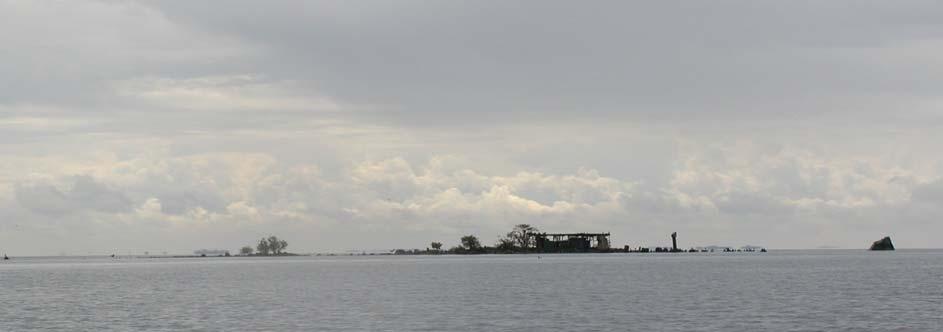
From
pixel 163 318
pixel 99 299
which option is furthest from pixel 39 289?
pixel 163 318

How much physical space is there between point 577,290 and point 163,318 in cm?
4708

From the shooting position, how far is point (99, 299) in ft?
336

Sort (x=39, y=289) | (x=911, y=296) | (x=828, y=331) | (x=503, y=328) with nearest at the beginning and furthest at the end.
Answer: (x=828, y=331) → (x=503, y=328) → (x=911, y=296) → (x=39, y=289)

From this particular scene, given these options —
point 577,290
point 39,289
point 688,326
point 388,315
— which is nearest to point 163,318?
point 388,315

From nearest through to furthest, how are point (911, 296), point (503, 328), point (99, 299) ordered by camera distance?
1. point (503, 328)
2. point (911, 296)
3. point (99, 299)

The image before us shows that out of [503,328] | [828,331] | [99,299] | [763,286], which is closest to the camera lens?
[828,331]

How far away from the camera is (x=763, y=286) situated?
11338 centimetres

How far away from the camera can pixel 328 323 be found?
234ft

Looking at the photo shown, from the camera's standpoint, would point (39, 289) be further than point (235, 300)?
Yes

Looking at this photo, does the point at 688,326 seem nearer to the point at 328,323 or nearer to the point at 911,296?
the point at 328,323

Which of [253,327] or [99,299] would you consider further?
[99,299]

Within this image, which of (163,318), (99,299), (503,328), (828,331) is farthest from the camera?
(99,299)

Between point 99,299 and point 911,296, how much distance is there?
264ft

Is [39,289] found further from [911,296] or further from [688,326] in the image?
[911,296]
